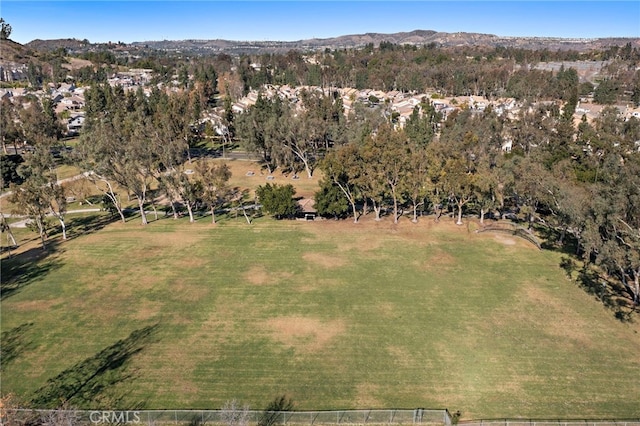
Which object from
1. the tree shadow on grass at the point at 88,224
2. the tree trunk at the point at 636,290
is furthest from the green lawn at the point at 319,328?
the tree shadow on grass at the point at 88,224

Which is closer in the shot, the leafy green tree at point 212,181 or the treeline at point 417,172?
the treeline at point 417,172

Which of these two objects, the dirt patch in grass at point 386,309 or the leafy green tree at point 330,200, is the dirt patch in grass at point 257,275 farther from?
the leafy green tree at point 330,200

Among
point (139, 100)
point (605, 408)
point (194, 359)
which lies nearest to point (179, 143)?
point (139, 100)

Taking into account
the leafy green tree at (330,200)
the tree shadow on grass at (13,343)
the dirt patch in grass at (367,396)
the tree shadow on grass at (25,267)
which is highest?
the leafy green tree at (330,200)

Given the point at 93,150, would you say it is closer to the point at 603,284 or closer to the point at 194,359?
the point at 194,359

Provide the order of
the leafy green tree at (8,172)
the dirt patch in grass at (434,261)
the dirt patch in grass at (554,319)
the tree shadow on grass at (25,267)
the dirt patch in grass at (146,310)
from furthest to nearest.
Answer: the leafy green tree at (8,172), the dirt patch in grass at (434,261), the tree shadow on grass at (25,267), the dirt patch in grass at (146,310), the dirt patch in grass at (554,319)

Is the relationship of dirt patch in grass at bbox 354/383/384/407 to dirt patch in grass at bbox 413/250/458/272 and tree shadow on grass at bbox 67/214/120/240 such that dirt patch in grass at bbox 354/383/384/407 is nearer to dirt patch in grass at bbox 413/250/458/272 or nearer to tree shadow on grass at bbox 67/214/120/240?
dirt patch in grass at bbox 413/250/458/272

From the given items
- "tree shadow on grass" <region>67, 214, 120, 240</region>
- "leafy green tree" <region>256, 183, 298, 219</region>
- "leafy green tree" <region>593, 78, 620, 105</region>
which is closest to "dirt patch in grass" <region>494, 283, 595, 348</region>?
"leafy green tree" <region>256, 183, 298, 219</region>
